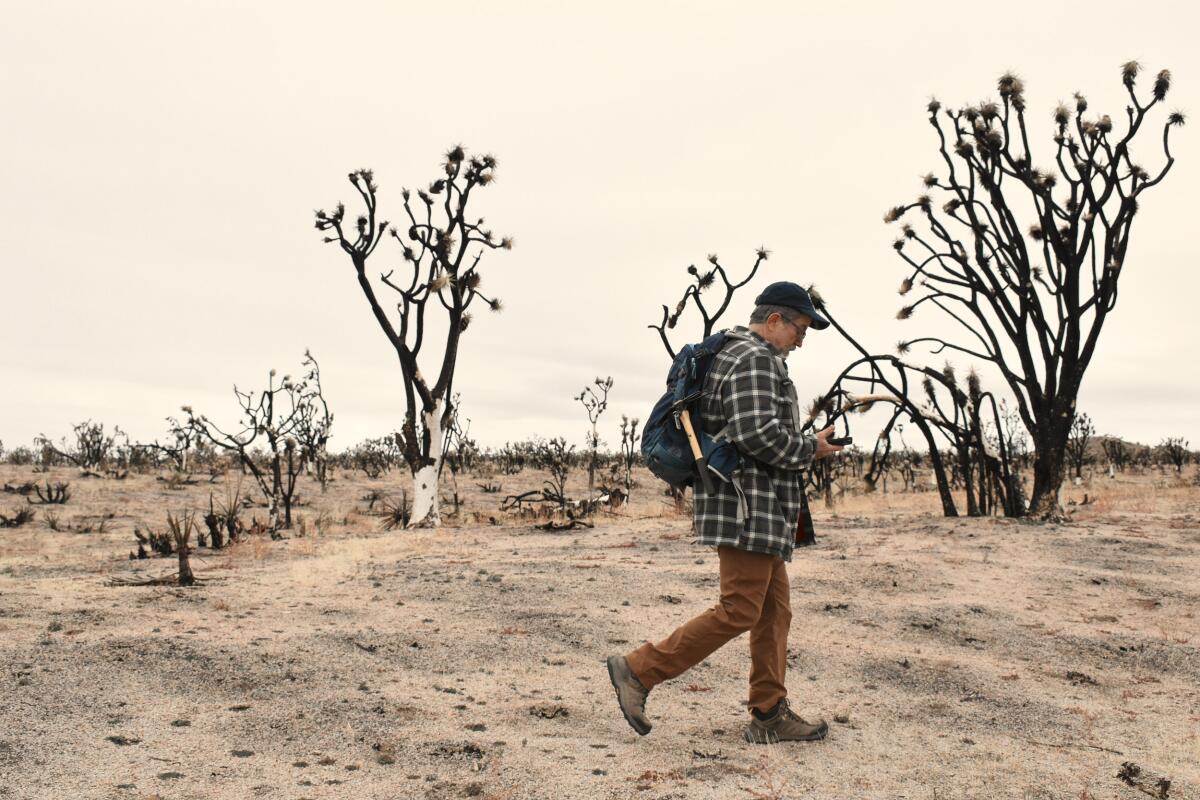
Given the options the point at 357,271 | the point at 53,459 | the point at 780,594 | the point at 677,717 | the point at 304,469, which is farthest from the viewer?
the point at 53,459

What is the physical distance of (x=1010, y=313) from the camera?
12109mm

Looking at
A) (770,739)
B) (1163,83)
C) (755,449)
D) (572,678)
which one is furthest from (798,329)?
(1163,83)

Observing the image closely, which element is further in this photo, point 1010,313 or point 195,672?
point 1010,313

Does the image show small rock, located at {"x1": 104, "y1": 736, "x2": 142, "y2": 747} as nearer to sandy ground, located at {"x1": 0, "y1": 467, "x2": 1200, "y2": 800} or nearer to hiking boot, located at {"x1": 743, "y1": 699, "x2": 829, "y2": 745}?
sandy ground, located at {"x1": 0, "y1": 467, "x2": 1200, "y2": 800}

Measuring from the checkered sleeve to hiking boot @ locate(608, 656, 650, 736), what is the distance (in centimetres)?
108

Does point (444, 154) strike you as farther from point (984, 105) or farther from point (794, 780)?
point (794, 780)

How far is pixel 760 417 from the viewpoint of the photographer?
11.9 feet

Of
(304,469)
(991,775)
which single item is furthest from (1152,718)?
(304,469)

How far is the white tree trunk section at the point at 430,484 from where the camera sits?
1343 cm

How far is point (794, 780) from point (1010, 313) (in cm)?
1022

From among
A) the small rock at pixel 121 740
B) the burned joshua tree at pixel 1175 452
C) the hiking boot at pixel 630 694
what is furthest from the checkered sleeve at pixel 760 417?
the burned joshua tree at pixel 1175 452

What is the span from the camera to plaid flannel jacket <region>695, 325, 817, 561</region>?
363 centimetres

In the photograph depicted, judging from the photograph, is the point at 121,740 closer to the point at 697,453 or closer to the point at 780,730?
the point at 697,453

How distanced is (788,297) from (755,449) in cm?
72
